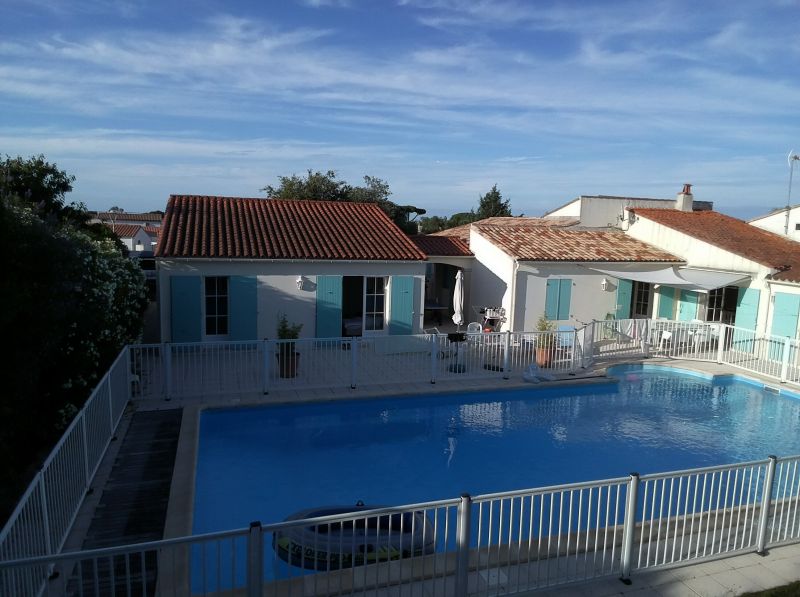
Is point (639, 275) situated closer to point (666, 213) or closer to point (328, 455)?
point (666, 213)

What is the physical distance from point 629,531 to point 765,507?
191cm

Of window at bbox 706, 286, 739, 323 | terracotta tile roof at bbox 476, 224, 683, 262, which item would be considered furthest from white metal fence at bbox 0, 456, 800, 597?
window at bbox 706, 286, 739, 323

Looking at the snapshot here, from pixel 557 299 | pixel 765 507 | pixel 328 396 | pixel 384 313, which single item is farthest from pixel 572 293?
pixel 765 507

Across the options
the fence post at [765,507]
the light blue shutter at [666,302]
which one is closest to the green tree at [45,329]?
the fence post at [765,507]

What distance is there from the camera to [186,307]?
1623 cm

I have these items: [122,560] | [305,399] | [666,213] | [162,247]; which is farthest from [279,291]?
[666,213]

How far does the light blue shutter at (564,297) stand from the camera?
2033cm

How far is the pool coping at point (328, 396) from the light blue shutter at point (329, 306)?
13.8ft

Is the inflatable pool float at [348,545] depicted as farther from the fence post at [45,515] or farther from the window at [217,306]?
the window at [217,306]

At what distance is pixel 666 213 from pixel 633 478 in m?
21.1

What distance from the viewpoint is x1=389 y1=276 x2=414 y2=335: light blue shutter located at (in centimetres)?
1817

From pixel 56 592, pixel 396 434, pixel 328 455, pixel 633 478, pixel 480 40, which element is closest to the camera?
pixel 56 592

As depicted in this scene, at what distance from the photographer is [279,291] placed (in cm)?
1714

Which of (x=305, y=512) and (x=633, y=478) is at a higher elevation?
(x=633, y=478)
